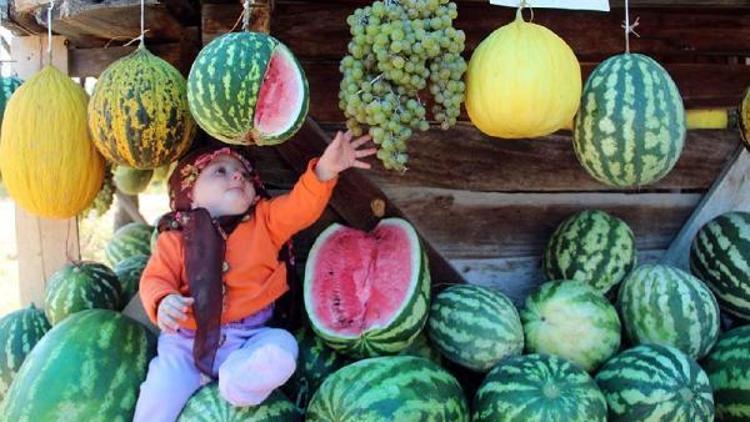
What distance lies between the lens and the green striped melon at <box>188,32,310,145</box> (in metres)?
2.18

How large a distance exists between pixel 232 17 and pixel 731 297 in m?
2.33

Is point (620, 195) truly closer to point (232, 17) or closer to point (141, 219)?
point (232, 17)

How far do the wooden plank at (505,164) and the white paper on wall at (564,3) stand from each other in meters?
0.86

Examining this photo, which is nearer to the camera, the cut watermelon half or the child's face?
the cut watermelon half

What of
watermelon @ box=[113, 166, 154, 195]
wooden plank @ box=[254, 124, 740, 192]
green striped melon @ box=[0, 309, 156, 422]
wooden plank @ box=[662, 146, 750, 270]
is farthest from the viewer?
watermelon @ box=[113, 166, 154, 195]

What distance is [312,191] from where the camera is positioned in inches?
103

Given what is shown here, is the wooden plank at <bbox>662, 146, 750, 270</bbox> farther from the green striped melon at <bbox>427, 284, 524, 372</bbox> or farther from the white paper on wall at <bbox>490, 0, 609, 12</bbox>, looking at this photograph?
the white paper on wall at <bbox>490, 0, 609, 12</bbox>

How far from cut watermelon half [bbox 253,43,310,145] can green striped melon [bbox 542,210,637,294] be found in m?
1.37

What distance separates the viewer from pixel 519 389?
7.82ft

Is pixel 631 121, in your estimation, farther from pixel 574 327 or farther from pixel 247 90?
pixel 247 90

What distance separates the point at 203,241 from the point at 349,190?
0.73 metres

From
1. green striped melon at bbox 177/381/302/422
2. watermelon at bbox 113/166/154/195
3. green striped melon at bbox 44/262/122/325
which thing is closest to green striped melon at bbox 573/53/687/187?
green striped melon at bbox 177/381/302/422

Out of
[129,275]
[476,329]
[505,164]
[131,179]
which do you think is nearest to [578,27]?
[505,164]

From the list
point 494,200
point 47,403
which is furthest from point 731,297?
point 47,403
